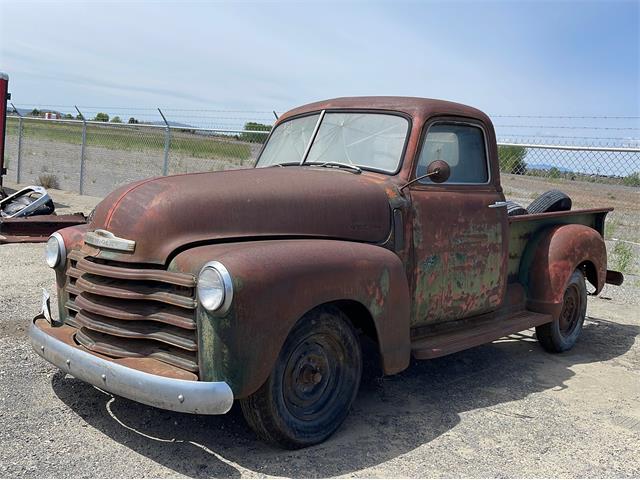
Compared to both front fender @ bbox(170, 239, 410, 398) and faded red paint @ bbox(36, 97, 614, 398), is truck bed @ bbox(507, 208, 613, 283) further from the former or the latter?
front fender @ bbox(170, 239, 410, 398)

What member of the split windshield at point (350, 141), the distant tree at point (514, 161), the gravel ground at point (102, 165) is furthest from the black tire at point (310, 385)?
the gravel ground at point (102, 165)

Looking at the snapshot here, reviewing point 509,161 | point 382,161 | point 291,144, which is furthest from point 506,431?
point 509,161

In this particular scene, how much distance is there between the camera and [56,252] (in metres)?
4.18

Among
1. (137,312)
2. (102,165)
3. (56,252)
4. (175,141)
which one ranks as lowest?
(102,165)

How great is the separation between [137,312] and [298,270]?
85 centimetres

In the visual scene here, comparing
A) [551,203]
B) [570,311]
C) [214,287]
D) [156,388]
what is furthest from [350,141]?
[570,311]

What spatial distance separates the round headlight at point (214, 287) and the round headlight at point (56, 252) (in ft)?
4.67

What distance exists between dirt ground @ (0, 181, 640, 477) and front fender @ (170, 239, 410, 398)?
1.80ft

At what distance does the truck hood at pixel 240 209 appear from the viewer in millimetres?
3521

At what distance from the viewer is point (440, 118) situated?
15.7 ft

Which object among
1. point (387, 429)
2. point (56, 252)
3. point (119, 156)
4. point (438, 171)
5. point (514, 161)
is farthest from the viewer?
point (119, 156)

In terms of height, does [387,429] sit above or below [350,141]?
below

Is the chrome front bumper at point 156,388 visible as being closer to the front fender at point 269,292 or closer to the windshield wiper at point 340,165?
the front fender at point 269,292

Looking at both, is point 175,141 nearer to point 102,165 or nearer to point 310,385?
point 102,165
